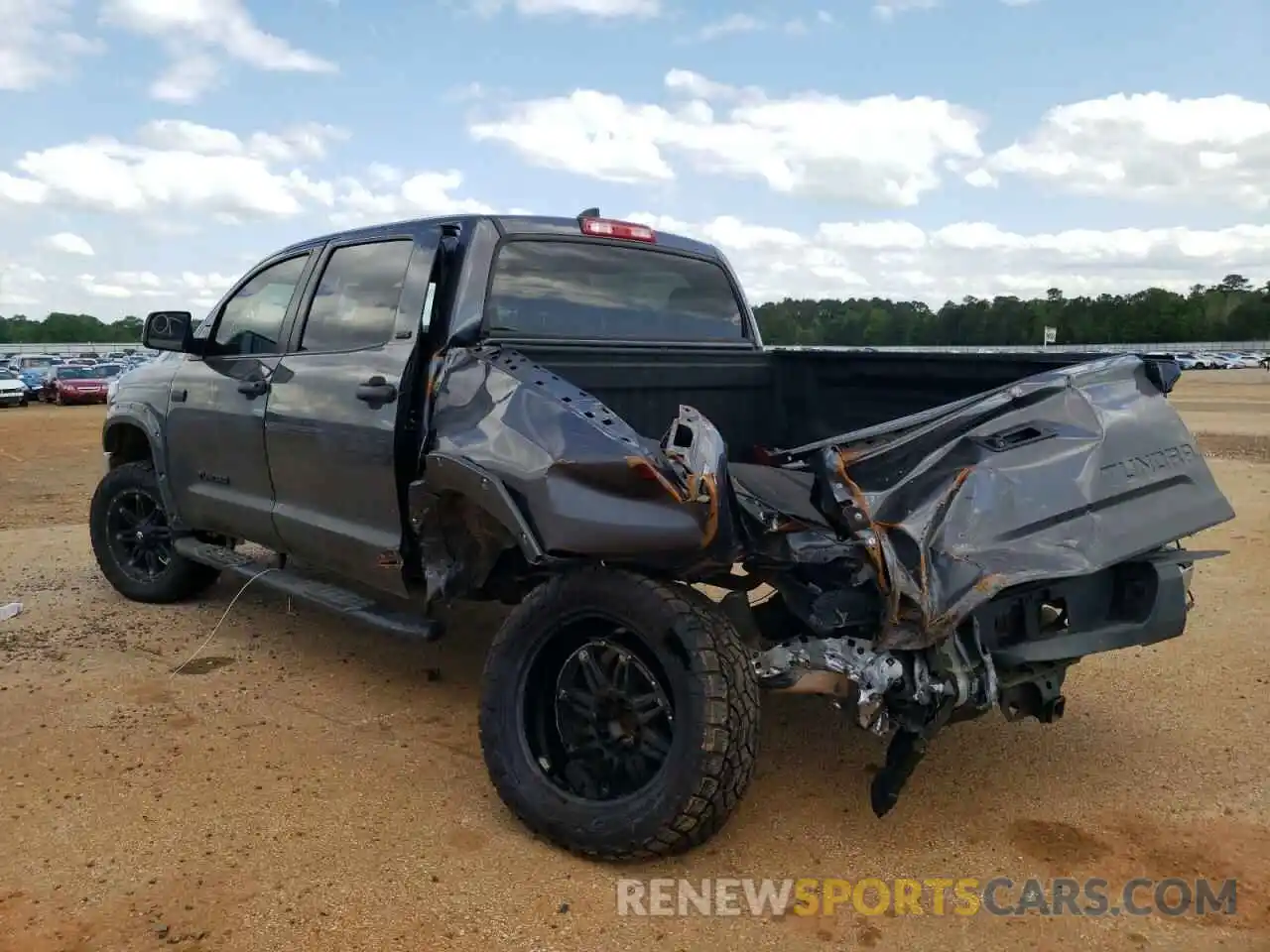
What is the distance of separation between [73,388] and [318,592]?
3279cm

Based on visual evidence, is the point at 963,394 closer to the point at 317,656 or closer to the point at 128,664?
the point at 317,656

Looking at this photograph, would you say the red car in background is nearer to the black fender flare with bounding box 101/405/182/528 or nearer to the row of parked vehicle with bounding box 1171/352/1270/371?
the black fender flare with bounding box 101/405/182/528

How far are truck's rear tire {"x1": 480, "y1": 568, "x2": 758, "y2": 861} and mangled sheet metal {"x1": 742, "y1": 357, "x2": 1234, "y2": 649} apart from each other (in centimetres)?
43

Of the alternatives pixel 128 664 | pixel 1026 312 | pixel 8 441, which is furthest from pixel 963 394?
pixel 1026 312

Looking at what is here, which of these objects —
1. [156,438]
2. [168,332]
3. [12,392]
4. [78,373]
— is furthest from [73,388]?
[168,332]

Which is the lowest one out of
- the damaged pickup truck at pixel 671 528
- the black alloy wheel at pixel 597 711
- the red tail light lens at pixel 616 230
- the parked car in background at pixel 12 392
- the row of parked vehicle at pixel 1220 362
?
the row of parked vehicle at pixel 1220 362

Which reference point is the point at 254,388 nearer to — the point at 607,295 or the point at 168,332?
the point at 168,332

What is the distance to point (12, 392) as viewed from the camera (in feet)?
104

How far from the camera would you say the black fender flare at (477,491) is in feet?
11.0

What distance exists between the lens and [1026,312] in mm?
85875

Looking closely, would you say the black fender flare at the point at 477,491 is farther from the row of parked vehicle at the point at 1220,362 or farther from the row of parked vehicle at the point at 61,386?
the row of parked vehicle at the point at 1220,362

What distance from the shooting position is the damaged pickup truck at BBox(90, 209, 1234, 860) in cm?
303

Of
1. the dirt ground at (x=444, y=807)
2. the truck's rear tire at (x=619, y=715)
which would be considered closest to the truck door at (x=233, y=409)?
the dirt ground at (x=444, y=807)

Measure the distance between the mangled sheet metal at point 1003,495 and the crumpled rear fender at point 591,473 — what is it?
0.23 m
